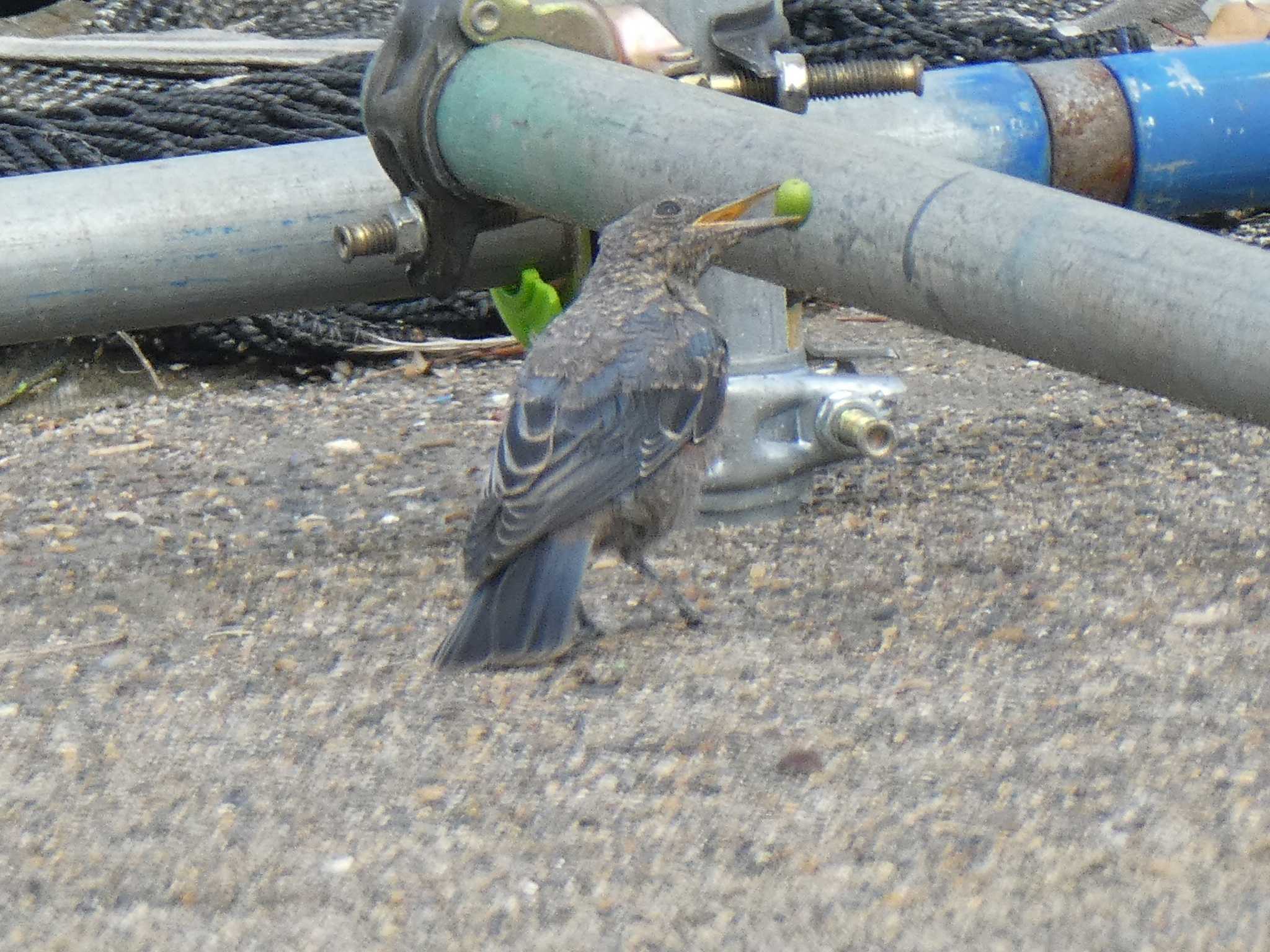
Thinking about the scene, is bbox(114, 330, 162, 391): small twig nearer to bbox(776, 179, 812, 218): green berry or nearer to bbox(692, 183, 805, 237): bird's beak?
bbox(692, 183, 805, 237): bird's beak

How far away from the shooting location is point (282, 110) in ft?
17.4

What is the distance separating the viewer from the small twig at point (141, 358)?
5336mm

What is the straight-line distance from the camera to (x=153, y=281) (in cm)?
374

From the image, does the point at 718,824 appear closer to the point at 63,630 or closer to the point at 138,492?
the point at 63,630

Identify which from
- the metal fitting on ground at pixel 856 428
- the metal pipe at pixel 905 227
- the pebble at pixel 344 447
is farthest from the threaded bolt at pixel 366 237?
the pebble at pixel 344 447

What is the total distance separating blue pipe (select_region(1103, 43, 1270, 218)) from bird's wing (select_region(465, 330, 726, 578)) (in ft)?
4.86

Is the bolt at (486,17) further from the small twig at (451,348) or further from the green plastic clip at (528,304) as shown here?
the small twig at (451,348)

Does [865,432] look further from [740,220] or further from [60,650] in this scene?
[60,650]

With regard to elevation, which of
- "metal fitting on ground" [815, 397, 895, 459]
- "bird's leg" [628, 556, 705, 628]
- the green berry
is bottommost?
"bird's leg" [628, 556, 705, 628]

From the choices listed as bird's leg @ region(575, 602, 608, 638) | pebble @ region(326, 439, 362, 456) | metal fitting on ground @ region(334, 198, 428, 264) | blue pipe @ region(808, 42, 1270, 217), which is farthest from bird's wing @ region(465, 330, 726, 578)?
pebble @ region(326, 439, 362, 456)

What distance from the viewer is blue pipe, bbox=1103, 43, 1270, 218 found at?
4.44 meters

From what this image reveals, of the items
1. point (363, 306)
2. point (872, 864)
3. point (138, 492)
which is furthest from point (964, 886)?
point (363, 306)

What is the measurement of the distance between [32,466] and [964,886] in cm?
302

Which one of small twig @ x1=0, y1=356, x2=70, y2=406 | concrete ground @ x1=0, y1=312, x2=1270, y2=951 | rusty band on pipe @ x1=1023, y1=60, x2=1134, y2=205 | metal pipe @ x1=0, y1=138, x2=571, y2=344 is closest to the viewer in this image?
concrete ground @ x1=0, y1=312, x2=1270, y2=951
